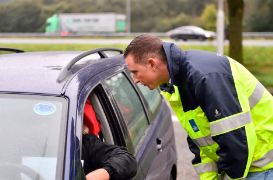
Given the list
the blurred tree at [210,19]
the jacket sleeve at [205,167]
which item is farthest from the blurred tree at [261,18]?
the jacket sleeve at [205,167]

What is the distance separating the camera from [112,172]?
70.8 inches

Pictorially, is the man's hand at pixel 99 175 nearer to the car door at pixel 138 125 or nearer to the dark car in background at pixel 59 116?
the dark car in background at pixel 59 116

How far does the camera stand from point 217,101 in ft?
5.23

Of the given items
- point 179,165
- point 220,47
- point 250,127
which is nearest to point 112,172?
point 250,127

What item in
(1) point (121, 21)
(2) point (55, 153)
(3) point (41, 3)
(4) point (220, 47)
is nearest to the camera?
(2) point (55, 153)

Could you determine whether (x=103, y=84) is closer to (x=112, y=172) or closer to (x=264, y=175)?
(x=112, y=172)

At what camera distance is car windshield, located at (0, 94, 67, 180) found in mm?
1594

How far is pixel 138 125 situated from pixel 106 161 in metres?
0.72

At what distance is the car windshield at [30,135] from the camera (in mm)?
1594

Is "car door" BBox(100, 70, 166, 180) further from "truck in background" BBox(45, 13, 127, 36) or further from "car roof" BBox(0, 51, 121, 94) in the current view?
"truck in background" BBox(45, 13, 127, 36)

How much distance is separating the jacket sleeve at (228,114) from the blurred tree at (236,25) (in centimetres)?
1135

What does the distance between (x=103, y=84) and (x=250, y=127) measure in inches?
36.5

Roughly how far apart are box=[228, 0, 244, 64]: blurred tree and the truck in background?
3200 centimetres

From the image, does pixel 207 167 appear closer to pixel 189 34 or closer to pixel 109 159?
pixel 109 159
